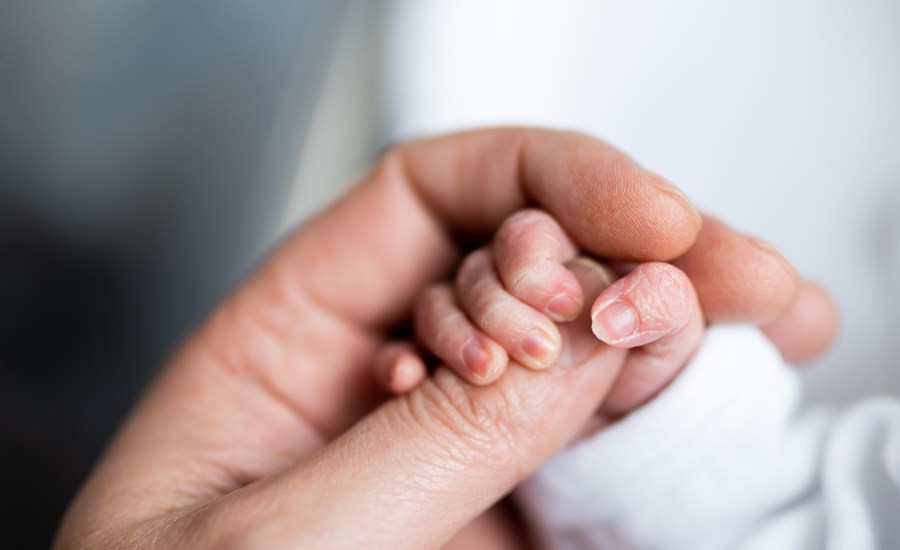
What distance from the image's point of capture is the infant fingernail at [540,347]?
0.52m

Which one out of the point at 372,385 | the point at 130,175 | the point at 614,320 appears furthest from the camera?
the point at 130,175

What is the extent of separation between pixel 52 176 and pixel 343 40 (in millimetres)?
630

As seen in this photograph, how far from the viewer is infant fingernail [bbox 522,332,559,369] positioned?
52 centimetres

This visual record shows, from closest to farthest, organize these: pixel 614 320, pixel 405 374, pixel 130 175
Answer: pixel 614 320
pixel 405 374
pixel 130 175

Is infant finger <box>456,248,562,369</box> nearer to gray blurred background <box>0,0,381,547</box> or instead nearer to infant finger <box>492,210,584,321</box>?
infant finger <box>492,210,584,321</box>

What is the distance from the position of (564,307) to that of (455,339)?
89 mm

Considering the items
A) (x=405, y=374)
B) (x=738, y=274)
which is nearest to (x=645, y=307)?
(x=738, y=274)

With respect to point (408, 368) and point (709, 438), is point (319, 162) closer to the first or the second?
point (408, 368)

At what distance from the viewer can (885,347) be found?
0.86 meters

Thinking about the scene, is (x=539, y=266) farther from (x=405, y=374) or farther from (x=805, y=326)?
(x=805, y=326)

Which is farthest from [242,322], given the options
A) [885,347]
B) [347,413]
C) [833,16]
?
[833,16]

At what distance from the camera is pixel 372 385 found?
2.47 feet

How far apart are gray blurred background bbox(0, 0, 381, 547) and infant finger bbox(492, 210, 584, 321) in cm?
52

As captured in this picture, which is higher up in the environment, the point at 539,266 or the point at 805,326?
the point at 539,266
